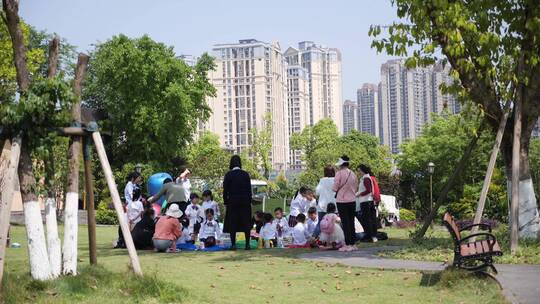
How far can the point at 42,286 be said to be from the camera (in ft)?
27.1

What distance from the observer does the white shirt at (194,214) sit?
17.0 meters

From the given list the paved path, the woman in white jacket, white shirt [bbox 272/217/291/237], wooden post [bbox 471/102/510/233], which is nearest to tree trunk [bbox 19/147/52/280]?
the paved path

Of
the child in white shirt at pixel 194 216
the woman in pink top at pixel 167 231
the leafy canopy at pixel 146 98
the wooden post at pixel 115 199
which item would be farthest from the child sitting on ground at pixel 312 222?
the leafy canopy at pixel 146 98

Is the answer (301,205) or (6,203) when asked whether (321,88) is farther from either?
(6,203)

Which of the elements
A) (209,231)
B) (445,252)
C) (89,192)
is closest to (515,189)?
(445,252)

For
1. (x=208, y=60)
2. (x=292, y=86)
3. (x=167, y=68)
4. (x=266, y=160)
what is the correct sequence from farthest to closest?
1. (x=292, y=86)
2. (x=266, y=160)
3. (x=208, y=60)
4. (x=167, y=68)

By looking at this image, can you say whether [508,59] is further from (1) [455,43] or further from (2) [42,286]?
(2) [42,286]

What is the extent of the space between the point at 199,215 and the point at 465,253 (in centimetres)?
931

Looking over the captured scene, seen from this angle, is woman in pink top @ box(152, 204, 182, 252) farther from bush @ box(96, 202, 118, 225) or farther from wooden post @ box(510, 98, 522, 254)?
bush @ box(96, 202, 118, 225)

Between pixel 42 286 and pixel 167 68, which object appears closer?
pixel 42 286

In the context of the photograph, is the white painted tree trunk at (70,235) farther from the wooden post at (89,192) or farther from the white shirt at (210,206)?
the white shirt at (210,206)

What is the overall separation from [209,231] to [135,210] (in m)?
1.85

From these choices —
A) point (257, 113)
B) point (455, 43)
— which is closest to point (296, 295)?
point (455, 43)

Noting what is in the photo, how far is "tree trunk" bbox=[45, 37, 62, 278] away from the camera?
352 inches
